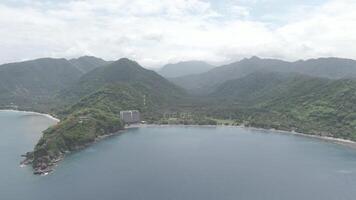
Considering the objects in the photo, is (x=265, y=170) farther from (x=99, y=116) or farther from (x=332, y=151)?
(x=99, y=116)

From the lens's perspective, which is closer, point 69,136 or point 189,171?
point 189,171

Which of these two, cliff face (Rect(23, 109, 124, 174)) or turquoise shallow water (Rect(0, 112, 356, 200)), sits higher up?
cliff face (Rect(23, 109, 124, 174))

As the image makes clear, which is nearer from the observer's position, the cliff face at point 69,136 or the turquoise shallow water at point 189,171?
the turquoise shallow water at point 189,171

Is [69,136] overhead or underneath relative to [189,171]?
overhead

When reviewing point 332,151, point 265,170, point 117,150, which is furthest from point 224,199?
point 332,151

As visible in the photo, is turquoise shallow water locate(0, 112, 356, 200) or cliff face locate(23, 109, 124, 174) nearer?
turquoise shallow water locate(0, 112, 356, 200)

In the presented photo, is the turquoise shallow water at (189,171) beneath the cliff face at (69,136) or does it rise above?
beneath
